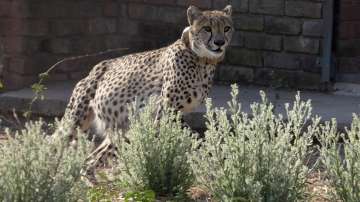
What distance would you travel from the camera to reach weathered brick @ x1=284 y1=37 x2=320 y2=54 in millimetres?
10938

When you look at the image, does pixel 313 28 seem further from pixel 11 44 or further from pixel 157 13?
pixel 11 44

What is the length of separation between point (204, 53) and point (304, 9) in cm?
304

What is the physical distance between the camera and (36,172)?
224 inches

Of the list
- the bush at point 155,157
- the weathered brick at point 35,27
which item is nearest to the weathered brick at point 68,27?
the weathered brick at point 35,27

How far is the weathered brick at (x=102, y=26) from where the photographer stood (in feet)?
38.8

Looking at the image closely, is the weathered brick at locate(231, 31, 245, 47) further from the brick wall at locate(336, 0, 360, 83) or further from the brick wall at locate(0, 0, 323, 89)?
the brick wall at locate(336, 0, 360, 83)

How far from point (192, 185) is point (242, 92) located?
4021 mm

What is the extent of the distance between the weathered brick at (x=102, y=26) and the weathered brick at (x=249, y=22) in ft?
4.71

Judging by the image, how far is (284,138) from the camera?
616cm

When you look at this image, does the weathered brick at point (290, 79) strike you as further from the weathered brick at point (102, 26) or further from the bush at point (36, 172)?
Answer: the bush at point (36, 172)

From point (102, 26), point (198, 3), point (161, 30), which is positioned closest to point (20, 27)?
point (102, 26)

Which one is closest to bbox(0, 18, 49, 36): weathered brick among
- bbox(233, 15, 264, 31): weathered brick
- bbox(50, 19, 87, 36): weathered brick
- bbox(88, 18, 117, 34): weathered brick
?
bbox(50, 19, 87, 36): weathered brick

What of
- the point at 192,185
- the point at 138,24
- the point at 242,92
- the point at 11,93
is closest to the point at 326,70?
the point at 242,92

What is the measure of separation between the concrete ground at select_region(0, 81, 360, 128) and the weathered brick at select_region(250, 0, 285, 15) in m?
0.77
